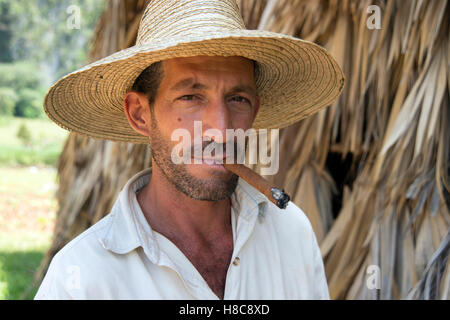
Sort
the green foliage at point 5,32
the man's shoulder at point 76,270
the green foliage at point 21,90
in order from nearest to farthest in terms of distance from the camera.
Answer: the man's shoulder at point 76,270 → the green foliage at point 21,90 → the green foliage at point 5,32

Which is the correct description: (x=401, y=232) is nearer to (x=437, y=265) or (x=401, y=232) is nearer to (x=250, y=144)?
(x=437, y=265)

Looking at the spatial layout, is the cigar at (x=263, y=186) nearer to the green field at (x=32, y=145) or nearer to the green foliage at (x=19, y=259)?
the green foliage at (x=19, y=259)

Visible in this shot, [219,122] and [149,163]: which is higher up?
[219,122]

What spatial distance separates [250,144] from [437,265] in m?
1.15

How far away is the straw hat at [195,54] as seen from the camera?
1.46 m

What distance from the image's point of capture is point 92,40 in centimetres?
405

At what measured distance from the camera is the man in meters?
1.43

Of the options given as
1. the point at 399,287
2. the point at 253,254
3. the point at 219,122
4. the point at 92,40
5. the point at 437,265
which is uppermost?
the point at 92,40

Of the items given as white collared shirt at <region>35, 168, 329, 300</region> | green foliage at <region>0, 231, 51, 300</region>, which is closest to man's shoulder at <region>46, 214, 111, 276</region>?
white collared shirt at <region>35, 168, 329, 300</region>

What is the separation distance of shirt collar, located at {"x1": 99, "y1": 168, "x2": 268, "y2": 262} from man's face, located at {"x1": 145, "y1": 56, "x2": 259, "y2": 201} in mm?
142

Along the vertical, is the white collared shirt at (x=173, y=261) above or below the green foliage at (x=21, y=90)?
below

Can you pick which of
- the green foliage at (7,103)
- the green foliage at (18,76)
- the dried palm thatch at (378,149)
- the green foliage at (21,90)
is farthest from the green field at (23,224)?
the green foliage at (18,76)

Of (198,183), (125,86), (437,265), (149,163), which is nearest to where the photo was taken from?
(198,183)

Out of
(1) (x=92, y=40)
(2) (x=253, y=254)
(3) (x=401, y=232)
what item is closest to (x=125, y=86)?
(2) (x=253, y=254)
